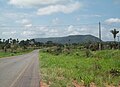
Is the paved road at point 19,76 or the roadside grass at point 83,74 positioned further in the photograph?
the roadside grass at point 83,74

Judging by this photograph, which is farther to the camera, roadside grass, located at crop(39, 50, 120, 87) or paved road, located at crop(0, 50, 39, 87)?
roadside grass, located at crop(39, 50, 120, 87)

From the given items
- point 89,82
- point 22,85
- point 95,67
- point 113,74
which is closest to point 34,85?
point 22,85

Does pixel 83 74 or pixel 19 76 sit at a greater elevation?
pixel 83 74

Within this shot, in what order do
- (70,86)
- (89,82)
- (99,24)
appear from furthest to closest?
1. (99,24)
2. (89,82)
3. (70,86)

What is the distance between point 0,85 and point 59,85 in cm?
310

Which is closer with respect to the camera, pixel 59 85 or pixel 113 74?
pixel 59 85

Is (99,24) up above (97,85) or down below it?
above

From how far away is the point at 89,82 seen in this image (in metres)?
16.7

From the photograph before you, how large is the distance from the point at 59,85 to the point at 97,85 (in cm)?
212

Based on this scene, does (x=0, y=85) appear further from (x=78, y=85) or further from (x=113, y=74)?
(x=113, y=74)

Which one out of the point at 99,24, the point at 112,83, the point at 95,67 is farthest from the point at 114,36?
the point at 112,83

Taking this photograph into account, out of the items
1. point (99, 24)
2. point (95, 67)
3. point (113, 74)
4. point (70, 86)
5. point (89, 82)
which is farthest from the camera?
point (99, 24)

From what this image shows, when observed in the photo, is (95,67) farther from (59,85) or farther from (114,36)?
(114,36)

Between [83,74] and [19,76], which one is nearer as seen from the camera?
[83,74]
